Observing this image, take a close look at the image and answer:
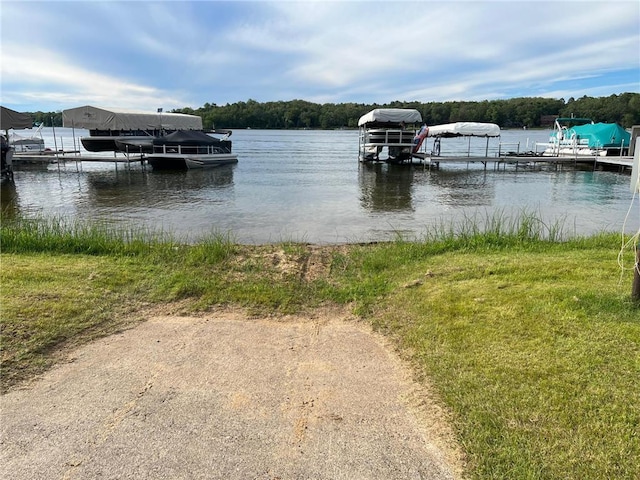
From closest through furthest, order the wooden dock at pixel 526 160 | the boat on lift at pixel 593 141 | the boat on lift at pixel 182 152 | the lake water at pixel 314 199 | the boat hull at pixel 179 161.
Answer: the lake water at pixel 314 199 → the boat hull at pixel 179 161 → the boat on lift at pixel 182 152 → the wooden dock at pixel 526 160 → the boat on lift at pixel 593 141

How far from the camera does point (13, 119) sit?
83.7 feet

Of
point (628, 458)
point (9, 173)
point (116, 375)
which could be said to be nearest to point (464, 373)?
point (628, 458)

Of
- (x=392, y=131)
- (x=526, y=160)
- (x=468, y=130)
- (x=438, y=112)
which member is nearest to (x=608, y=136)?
(x=526, y=160)

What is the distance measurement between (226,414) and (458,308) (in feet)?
8.81

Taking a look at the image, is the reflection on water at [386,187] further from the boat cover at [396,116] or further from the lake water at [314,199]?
the boat cover at [396,116]

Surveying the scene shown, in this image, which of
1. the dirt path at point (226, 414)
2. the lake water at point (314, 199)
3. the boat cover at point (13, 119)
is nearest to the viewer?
the dirt path at point (226, 414)

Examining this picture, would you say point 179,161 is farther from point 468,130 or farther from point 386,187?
point 468,130

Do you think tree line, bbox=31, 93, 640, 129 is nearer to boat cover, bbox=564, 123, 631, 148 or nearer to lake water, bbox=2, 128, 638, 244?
boat cover, bbox=564, 123, 631, 148

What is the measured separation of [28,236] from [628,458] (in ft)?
27.9

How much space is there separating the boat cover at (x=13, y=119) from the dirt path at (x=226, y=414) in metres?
→ 26.6

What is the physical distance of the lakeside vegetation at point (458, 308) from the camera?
2.81 m

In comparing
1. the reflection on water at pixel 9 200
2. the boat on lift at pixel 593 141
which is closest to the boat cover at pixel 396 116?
the boat on lift at pixel 593 141

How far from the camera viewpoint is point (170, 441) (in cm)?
284

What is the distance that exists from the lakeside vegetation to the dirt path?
0.91 feet
